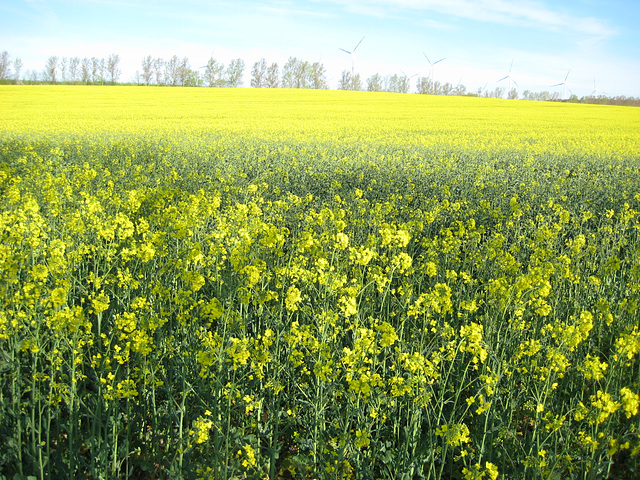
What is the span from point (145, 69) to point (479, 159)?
320 feet

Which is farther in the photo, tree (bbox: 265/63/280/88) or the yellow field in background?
tree (bbox: 265/63/280/88)

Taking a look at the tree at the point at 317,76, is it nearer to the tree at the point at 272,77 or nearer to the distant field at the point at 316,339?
the tree at the point at 272,77

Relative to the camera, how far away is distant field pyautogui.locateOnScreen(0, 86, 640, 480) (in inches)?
109

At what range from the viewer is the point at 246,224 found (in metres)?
5.19

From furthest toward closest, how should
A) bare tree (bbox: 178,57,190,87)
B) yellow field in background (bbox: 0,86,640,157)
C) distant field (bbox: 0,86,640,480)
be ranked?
bare tree (bbox: 178,57,190,87), yellow field in background (bbox: 0,86,640,157), distant field (bbox: 0,86,640,480)

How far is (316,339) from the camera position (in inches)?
116

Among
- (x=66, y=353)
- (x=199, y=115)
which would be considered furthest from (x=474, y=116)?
(x=66, y=353)

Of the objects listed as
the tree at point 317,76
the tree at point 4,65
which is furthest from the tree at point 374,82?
the tree at point 4,65

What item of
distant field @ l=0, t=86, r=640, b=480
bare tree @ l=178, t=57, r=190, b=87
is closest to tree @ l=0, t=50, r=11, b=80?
bare tree @ l=178, t=57, r=190, b=87

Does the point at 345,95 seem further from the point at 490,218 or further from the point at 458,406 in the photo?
the point at 458,406

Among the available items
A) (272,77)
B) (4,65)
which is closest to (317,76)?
(272,77)

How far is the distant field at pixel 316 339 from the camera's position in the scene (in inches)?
109

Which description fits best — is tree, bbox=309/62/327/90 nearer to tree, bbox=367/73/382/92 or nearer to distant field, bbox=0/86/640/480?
tree, bbox=367/73/382/92

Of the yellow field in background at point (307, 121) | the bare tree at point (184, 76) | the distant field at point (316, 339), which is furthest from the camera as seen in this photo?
the bare tree at point (184, 76)
